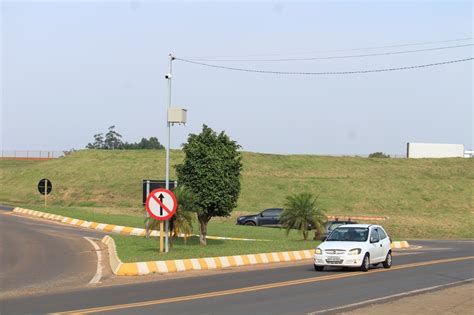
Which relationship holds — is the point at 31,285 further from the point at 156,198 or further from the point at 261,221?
the point at 261,221

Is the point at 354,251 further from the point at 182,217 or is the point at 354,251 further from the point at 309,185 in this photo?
the point at 309,185

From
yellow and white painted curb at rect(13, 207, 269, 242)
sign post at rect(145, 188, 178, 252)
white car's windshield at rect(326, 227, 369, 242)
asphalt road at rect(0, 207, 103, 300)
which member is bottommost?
yellow and white painted curb at rect(13, 207, 269, 242)

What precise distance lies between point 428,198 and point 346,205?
8551mm

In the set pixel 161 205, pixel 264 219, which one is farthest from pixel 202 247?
pixel 264 219

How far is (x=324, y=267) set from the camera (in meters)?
23.8

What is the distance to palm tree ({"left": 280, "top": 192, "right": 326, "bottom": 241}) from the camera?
34.2 m

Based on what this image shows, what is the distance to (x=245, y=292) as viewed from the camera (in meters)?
16.2

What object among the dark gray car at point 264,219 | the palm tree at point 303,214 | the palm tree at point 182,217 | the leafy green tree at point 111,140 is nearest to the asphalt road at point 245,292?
the palm tree at point 182,217

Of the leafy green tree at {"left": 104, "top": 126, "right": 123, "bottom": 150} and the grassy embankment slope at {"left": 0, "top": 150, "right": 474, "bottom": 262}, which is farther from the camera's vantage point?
the leafy green tree at {"left": 104, "top": 126, "right": 123, "bottom": 150}

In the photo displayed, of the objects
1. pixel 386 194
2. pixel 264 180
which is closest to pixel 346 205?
pixel 386 194

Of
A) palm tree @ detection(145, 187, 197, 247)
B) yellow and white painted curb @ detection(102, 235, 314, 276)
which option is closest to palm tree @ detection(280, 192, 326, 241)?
yellow and white painted curb @ detection(102, 235, 314, 276)

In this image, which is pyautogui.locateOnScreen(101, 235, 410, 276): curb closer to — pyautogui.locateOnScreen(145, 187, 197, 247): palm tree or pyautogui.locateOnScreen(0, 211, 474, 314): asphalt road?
pyautogui.locateOnScreen(0, 211, 474, 314): asphalt road

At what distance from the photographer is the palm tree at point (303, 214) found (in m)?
34.2

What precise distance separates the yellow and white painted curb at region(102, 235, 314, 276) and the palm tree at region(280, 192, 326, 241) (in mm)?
5837
